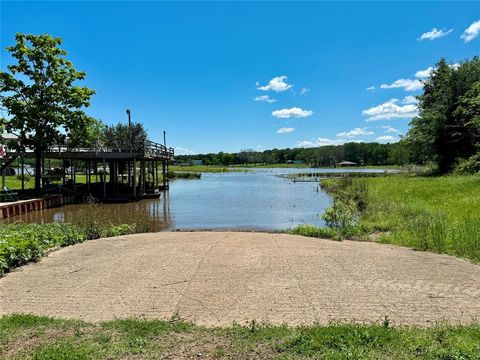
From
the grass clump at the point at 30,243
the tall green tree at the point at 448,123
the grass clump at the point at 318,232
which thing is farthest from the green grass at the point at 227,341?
the tall green tree at the point at 448,123

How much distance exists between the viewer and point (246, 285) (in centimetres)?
634

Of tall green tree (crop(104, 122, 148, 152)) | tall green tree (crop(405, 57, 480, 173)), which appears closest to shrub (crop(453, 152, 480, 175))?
tall green tree (crop(405, 57, 480, 173))

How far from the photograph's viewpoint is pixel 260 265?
25.1ft

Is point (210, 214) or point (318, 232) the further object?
point (210, 214)

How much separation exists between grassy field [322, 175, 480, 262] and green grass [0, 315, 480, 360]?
513 centimetres

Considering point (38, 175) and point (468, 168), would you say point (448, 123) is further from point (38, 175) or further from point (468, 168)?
point (38, 175)

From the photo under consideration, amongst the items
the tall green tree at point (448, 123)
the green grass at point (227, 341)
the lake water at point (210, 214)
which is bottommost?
the lake water at point (210, 214)

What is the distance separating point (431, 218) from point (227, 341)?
36.4ft

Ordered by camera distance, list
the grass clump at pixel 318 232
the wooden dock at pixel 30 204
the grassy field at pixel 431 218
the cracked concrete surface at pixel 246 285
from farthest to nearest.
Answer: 1. the wooden dock at pixel 30 204
2. the grass clump at pixel 318 232
3. the grassy field at pixel 431 218
4. the cracked concrete surface at pixel 246 285

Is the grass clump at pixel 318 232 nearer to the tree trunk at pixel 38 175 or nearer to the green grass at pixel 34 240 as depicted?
the green grass at pixel 34 240

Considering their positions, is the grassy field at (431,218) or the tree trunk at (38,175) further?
the tree trunk at (38,175)

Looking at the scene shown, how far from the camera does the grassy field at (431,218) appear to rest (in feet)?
31.3

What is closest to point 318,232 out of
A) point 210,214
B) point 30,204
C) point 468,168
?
point 210,214

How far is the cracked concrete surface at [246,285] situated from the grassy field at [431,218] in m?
0.99
